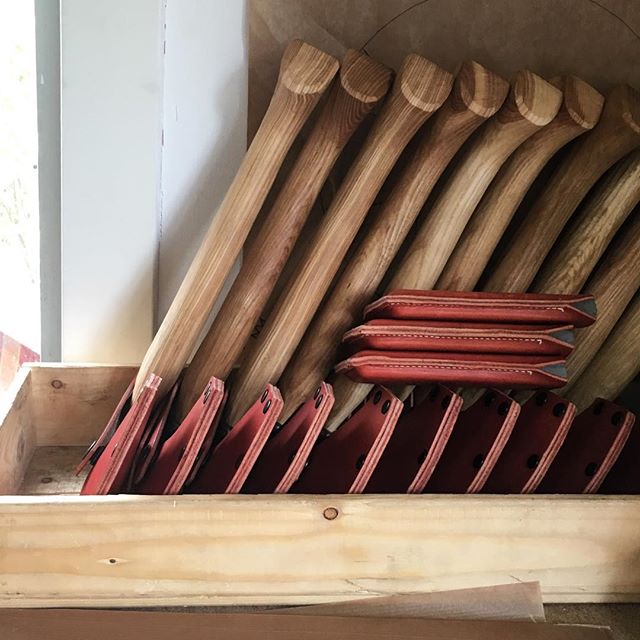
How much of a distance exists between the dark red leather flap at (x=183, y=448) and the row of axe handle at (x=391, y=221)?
9cm

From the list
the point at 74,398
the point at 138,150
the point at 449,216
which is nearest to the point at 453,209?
the point at 449,216

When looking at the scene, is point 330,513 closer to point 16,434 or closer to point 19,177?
point 16,434

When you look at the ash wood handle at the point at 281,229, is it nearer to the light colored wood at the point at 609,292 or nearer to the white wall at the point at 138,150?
the white wall at the point at 138,150

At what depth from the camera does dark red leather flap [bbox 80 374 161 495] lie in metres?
0.72

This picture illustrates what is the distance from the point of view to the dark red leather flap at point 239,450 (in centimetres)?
70

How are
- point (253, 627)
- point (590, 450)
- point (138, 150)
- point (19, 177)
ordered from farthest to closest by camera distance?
→ point (19, 177) → point (138, 150) → point (590, 450) → point (253, 627)

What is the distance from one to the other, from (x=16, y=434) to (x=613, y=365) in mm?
640

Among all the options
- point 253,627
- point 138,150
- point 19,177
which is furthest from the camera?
point 19,177

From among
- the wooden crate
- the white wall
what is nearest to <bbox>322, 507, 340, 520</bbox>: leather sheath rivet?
the wooden crate

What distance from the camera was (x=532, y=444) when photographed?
746mm

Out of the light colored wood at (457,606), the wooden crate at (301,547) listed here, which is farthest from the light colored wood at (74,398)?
the light colored wood at (457,606)

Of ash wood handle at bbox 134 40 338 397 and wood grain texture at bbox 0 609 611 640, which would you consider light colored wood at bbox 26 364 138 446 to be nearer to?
ash wood handle at bbox 134 40 338 397

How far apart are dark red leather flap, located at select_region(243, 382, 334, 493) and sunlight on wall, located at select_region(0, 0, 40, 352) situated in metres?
0.43

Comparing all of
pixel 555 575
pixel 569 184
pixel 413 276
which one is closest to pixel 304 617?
pixel 555 575
